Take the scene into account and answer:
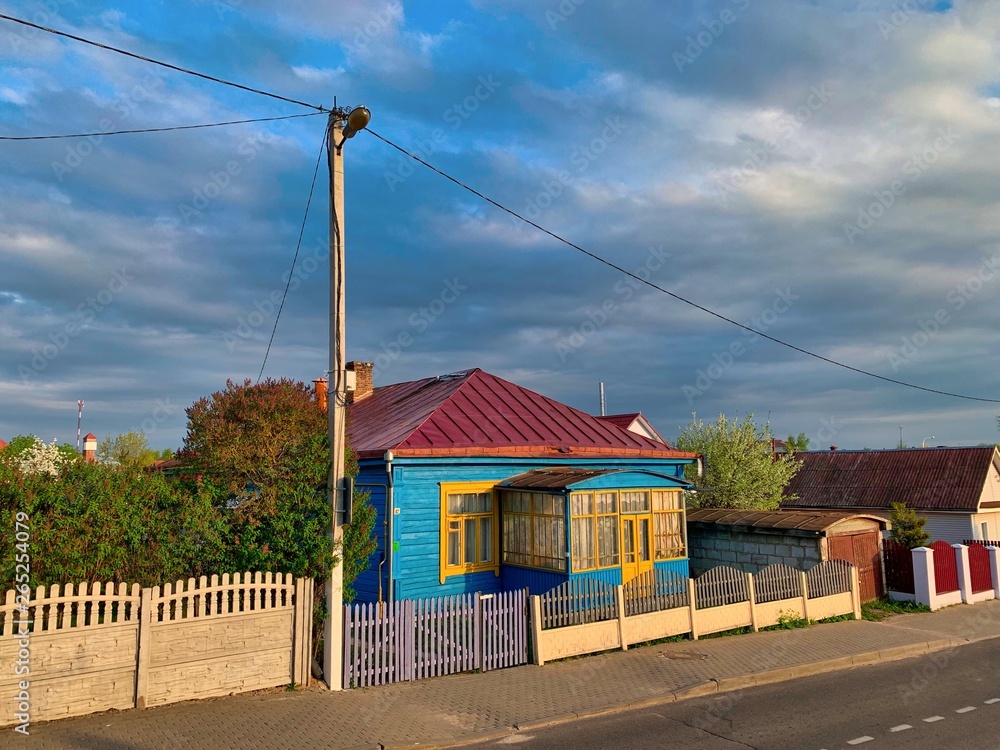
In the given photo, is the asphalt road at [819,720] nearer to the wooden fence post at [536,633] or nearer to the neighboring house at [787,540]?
the wooden fence post at [536,633]

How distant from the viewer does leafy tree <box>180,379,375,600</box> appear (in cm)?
948

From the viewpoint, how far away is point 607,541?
14.5m

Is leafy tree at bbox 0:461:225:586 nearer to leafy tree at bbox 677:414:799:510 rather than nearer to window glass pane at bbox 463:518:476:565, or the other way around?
window glass pane at bbox 463:518:476:565

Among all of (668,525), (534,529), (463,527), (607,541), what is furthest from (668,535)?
(463,527)

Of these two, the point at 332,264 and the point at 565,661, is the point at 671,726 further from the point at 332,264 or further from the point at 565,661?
the point at 332,264

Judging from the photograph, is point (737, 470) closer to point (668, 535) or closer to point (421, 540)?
point (668, 535)

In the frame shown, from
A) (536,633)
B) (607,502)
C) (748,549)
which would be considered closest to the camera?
(536,633)

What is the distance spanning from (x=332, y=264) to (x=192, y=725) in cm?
601

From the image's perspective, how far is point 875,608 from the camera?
17.2m

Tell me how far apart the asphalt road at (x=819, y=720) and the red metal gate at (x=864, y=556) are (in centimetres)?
568

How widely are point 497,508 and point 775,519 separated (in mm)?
7300

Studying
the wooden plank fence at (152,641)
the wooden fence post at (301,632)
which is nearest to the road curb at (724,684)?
the wooden fence post at (301,632)

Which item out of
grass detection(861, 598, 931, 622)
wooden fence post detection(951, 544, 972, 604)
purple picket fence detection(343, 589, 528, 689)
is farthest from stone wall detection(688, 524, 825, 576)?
purple picket fence detection(343, 589, 528, 689)

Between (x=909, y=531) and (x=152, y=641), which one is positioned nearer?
(x=152, y=641)
